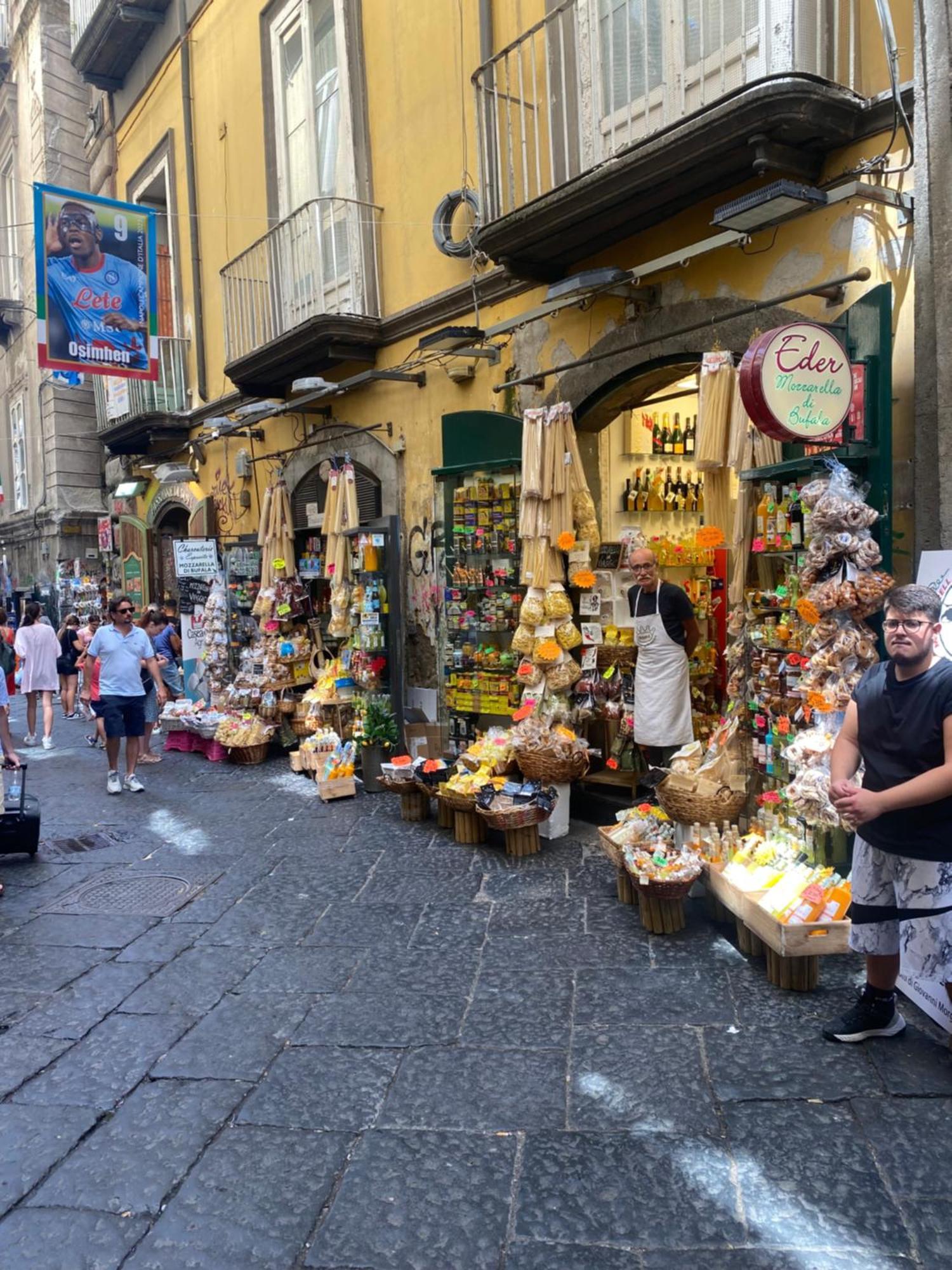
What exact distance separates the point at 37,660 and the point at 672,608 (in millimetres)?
8324

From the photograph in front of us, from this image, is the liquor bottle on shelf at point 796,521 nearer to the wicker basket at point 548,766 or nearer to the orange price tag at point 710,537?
the orange price tag at point 710,537

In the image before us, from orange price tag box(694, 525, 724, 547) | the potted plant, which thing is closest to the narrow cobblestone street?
orange price tag box(694, 525, 724, 547)

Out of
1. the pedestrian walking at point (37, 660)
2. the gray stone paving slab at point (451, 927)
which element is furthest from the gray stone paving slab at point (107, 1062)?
the pedestrian walking at point (37, 660)

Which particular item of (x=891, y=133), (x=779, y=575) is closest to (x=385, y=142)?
(x=891, y=133)

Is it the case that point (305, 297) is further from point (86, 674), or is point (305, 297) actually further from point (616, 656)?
point (616, 656)

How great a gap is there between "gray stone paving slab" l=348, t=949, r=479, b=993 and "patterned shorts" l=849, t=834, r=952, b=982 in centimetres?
177

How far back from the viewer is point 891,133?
16.3 feet

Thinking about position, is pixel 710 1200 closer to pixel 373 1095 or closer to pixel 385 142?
pixel 373 1095

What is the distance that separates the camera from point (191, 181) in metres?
12.9

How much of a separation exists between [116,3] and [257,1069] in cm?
1473

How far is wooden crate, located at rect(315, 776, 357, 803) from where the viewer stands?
779cm

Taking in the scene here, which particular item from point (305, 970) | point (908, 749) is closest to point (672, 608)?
point (908, 749)

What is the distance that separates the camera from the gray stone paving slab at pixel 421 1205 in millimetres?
2609

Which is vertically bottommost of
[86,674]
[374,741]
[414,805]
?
[414,805]
